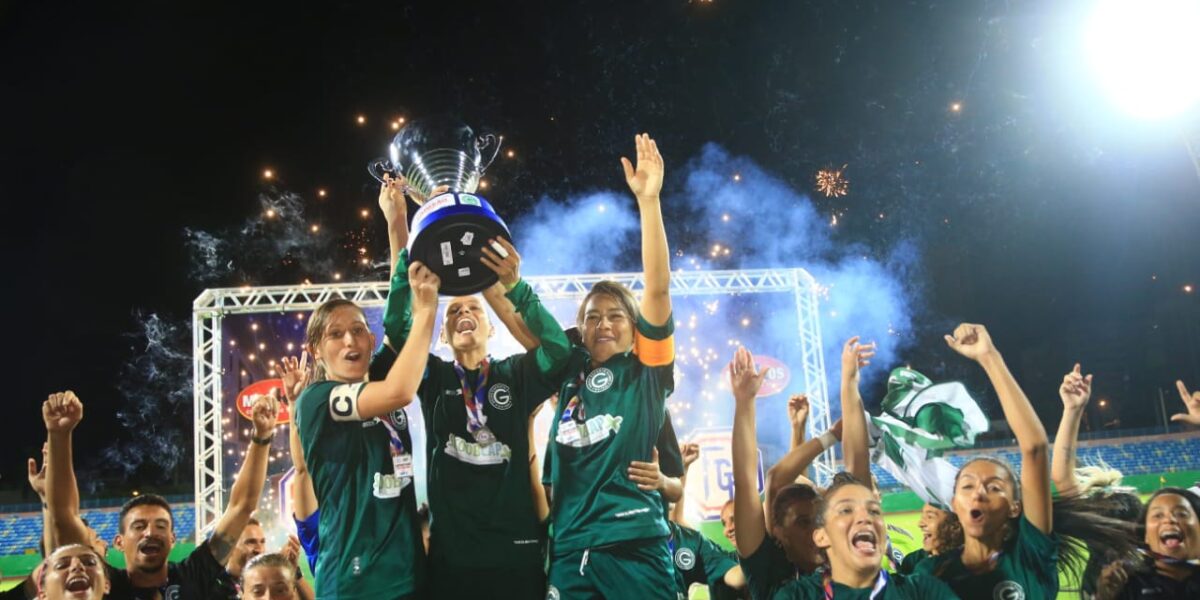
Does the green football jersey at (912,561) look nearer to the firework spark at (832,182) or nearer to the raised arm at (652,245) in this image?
the raised arm at (652,245)

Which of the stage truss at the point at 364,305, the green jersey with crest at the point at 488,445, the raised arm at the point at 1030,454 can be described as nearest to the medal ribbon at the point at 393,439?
the green jersey with crest at the point at 488,445

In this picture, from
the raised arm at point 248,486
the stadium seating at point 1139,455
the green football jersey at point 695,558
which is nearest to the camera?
the raised arm at point 248,486

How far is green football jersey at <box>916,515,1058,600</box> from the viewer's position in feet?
15.8

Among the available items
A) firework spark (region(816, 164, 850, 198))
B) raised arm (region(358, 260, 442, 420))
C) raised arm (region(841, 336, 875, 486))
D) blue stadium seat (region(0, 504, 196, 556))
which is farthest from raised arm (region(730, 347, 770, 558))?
blue stadium seat (region(0, 504, 196, 556))

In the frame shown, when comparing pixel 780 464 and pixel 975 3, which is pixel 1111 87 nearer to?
pixel 975 3

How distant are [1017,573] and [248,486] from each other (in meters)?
4.33

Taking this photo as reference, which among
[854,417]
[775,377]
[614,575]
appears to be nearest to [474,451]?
[614,575]

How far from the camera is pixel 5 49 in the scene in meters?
8.55

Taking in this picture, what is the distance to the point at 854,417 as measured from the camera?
502 cm

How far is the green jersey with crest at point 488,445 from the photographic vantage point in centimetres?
416

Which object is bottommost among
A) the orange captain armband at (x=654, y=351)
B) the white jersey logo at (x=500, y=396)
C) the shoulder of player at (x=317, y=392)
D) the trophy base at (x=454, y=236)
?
the white jersey logo at (x=500, y=396)

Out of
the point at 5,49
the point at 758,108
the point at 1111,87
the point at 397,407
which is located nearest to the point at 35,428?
the point at 5,49

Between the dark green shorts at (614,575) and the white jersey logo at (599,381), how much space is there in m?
0.77

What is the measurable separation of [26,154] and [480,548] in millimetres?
8023
